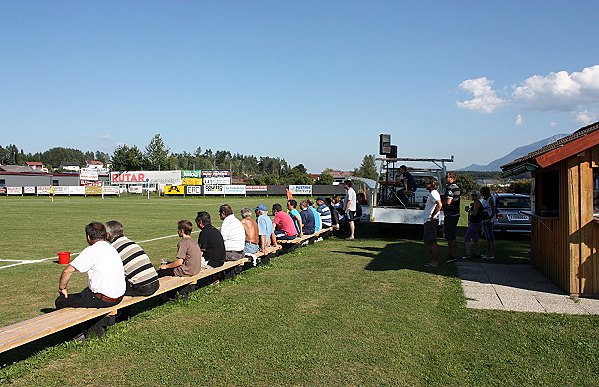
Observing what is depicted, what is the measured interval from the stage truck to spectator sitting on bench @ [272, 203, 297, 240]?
4235 millimetres

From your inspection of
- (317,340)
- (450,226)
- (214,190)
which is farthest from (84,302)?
(214,190)

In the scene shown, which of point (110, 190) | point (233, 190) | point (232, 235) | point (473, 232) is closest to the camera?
point (232, 235)

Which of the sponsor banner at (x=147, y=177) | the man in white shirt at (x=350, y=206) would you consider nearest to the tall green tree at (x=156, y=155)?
the sponsor banner at (x=147, y=177)

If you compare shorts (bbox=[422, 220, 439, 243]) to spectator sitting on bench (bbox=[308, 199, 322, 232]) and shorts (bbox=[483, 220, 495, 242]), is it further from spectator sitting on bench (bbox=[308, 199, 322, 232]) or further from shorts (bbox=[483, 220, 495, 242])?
spectator sitting on bench (bbox=[308, 199, 322, 232])

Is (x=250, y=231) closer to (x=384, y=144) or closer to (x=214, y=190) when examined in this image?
(x=384, y=144)

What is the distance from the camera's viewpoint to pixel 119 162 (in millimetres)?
117562

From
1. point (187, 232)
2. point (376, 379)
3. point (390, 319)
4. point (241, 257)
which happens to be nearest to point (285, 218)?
point (241, 257)

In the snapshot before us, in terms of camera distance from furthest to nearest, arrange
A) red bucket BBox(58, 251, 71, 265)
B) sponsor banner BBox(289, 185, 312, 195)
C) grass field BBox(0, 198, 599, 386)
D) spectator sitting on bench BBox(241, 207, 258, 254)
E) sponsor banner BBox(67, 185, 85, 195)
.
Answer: sponsor banner BBox(289, 185, 312, 195)
sponsor banner BBox(67, 185, 85, 195)
red bucket BBox(58, 251, 71, 265)
spectator sitting on bench BBox(241, 207, 258, 254)
grass field BBox(0, 198, 599, 386)

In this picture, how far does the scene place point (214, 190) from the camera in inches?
2677

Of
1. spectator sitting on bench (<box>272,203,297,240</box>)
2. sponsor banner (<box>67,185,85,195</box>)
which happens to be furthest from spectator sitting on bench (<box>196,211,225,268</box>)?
sponsor banner (<box>67,185,85,195</box>)

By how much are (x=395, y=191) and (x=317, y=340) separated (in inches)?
490

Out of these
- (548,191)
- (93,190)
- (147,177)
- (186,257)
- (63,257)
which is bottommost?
(63,257)

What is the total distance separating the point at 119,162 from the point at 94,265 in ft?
384

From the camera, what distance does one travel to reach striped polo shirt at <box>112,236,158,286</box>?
698cm
